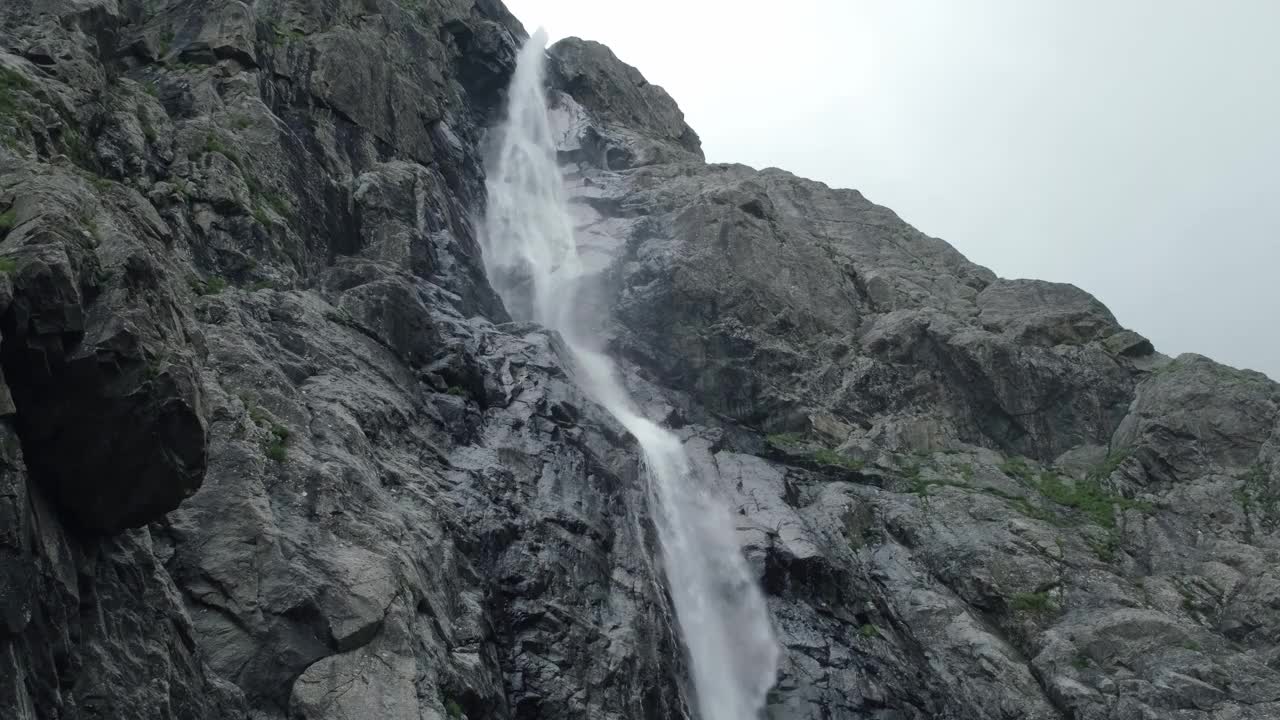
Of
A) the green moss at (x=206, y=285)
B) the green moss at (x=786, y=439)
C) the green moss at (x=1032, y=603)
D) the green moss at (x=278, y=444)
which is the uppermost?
the green moss at (x=786, y=439)

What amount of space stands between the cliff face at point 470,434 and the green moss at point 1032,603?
0.12 meters

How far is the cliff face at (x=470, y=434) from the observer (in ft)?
33.7

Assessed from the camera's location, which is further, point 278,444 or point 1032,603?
point 1032,603

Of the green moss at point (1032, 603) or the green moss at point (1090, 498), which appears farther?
the green moss at point (1090, 498)

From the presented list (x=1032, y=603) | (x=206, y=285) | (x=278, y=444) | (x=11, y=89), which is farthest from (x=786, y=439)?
(x=11, y=89)

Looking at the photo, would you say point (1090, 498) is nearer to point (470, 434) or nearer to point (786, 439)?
point (786, 439)

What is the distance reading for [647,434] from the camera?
1267 inches

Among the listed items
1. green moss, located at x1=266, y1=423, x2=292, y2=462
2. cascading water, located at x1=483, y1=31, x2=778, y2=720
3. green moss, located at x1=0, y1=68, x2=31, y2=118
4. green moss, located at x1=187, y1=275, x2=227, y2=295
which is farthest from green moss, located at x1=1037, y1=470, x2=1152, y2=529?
green moss, located at x1=0, y1=68, x2=31, y2=118

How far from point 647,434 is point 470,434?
32.6ft

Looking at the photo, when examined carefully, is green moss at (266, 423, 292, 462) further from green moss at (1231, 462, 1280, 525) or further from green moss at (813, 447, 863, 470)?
green moss at (1231, 462, 1280, 525)

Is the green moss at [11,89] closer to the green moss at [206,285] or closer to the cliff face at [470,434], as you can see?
the cliff face at [470,434]

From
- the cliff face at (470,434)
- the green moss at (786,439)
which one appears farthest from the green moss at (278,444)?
the green moss at (786,439)

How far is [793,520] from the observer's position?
93.9ft

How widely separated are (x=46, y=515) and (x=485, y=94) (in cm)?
4347
